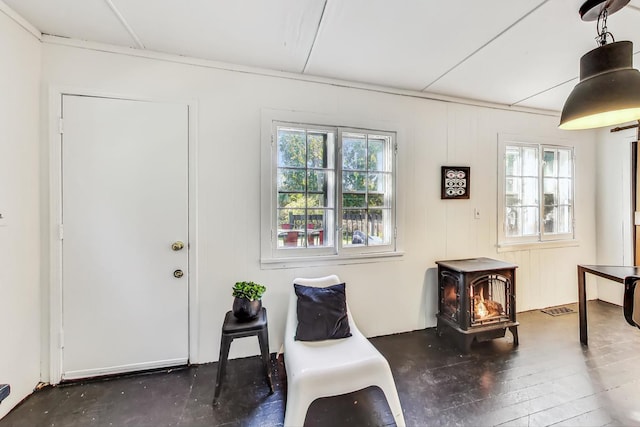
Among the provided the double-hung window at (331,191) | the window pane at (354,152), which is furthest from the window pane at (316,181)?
the window pane at (354,152)

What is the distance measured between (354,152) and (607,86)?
5.66 ft

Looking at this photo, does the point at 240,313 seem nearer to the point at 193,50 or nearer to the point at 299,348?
the point at 299,348

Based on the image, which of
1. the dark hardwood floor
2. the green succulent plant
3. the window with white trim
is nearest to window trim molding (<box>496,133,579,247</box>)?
the window with white trim

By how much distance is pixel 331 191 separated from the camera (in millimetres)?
2533

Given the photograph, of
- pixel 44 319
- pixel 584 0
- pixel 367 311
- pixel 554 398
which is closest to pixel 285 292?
pixel 367 311

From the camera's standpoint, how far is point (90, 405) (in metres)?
1.73

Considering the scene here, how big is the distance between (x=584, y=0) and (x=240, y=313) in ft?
9.65

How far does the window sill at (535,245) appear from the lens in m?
3.12

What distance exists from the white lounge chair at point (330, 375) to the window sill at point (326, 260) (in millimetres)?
740

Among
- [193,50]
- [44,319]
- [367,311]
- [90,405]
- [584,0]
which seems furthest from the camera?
[367,311]

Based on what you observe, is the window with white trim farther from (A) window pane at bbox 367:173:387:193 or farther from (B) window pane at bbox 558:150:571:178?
(A) window pane at bbox 367:173:387:193

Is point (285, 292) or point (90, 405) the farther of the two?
point (285, 292)

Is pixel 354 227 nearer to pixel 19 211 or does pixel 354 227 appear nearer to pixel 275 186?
pixel 275 186

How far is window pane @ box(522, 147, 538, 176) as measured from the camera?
3264 millimetres
